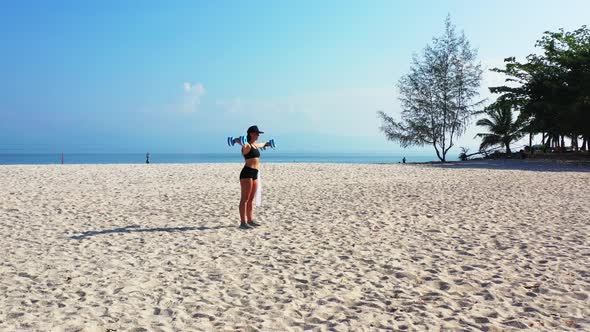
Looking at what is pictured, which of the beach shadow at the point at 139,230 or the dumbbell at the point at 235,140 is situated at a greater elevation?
the dumbbell at the point at 235,140

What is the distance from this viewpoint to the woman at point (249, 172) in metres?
8.40

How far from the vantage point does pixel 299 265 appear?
20.3ft

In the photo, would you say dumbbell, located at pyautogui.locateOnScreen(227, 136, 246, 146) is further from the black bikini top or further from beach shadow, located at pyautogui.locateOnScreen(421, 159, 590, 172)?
beach shadow, located at pyautogui.locateOnScreen(421, 159, 590, 172)

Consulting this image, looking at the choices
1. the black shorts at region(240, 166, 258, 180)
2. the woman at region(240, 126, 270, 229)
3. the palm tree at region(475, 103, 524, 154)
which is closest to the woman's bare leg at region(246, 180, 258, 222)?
the woman at region(240, 126, 270, 229)

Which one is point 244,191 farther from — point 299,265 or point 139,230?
point 299,265

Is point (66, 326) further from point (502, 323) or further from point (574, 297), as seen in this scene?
point (574, 297)

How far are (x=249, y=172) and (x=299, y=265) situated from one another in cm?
284

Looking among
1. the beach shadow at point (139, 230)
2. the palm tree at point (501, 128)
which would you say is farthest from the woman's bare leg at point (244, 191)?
the palm tree at point (501, 128)

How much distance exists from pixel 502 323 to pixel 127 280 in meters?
4.31

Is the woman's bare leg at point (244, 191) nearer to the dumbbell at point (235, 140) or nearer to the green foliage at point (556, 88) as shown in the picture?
the dumbbell at point (235, 140)

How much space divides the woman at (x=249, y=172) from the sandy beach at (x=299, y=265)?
498 millimetres

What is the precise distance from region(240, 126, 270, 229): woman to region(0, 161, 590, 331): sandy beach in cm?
50

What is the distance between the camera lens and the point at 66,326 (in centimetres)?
411

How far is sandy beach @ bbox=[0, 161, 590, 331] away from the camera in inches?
172
